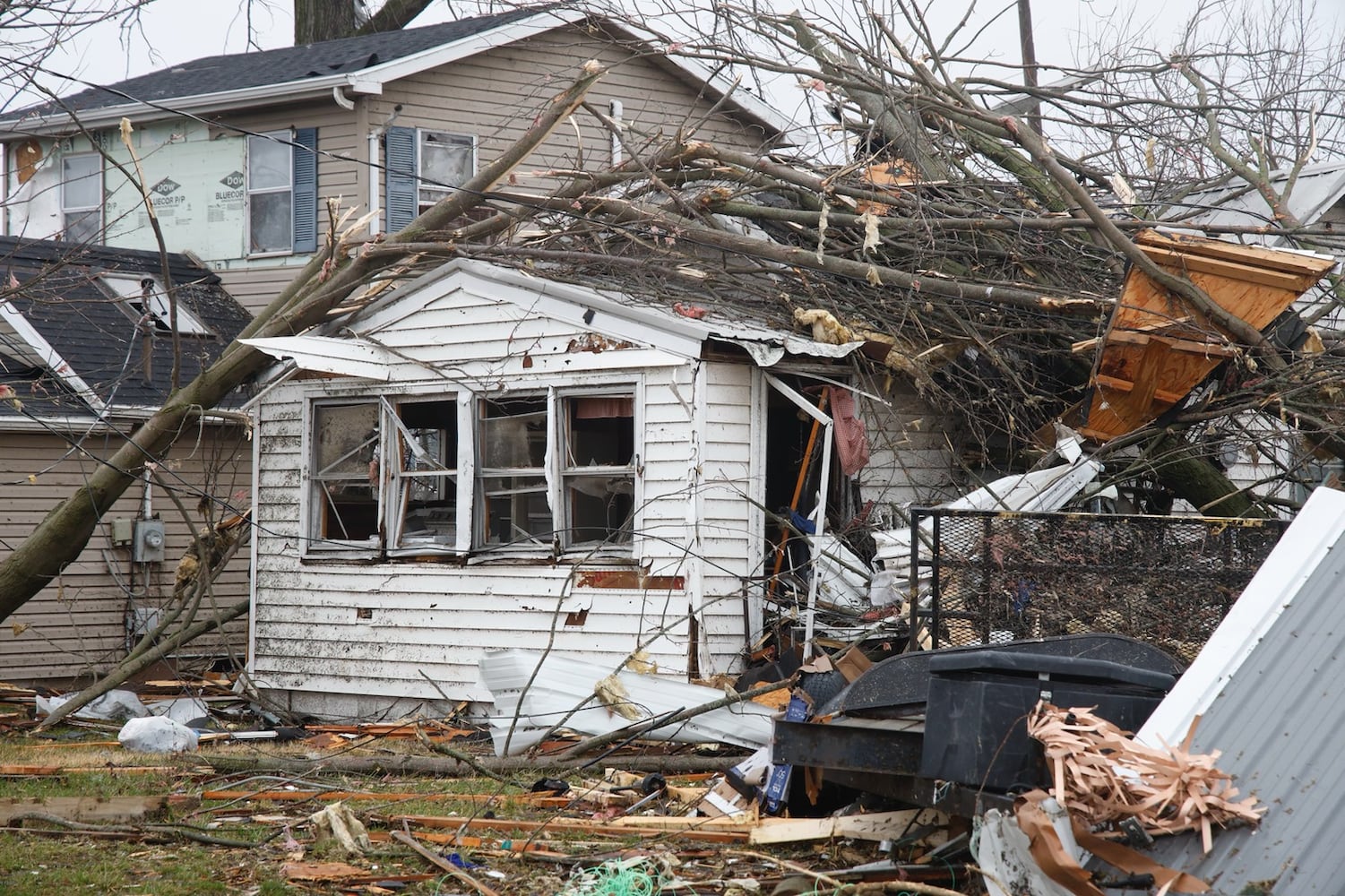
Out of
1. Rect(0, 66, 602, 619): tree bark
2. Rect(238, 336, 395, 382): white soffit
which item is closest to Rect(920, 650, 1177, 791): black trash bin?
Rect(0, 66, 602, 619): tree bark

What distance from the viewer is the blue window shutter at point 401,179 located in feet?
51.1

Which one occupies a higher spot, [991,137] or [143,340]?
[991,137]

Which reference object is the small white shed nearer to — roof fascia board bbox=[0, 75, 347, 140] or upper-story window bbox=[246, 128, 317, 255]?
upper-story window bbox=[246, 128, 317, 255]

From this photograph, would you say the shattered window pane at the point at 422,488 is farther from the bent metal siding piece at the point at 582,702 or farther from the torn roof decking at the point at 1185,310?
the torn roof decking at the point at 1185,310

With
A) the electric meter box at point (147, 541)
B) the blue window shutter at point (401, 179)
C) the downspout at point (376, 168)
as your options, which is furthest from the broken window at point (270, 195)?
the electric meter box at point (147, 541)

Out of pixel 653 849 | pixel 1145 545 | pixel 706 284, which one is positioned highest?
pixel 706 284

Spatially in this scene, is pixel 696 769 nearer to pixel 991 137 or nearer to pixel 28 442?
pixel 991 137

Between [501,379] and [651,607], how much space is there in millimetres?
2161

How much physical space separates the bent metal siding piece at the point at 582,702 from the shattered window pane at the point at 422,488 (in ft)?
5.02

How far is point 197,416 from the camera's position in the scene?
9.95 m

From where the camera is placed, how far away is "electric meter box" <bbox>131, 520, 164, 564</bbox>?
13.7 metres

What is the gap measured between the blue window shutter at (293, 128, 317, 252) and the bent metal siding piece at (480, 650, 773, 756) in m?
8.38

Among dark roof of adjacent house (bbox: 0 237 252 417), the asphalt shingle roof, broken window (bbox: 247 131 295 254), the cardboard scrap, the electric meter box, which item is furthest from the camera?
broken window (bbox: 247 131 295 254)

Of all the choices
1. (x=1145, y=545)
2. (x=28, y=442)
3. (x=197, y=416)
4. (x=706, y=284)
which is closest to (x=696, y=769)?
(x=1145, y=545)
